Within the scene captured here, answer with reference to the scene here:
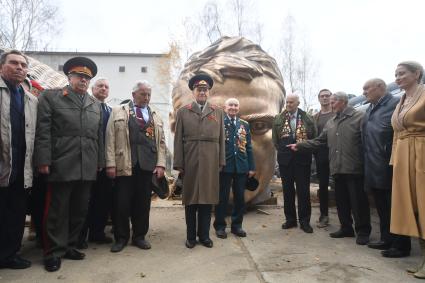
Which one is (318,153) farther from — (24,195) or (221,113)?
(24,195)

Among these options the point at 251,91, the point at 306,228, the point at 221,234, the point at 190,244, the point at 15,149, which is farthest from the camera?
the point at 251,91

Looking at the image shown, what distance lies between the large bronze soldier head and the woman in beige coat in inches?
83.6

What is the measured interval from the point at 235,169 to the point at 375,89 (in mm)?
1672

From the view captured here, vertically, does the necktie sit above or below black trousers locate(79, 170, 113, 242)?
above

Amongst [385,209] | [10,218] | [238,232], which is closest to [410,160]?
[385,209]

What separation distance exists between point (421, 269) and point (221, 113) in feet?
7.48

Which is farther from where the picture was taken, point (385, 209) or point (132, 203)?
point (132, 203)

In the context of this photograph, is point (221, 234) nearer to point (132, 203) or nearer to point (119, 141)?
point (132, 203)

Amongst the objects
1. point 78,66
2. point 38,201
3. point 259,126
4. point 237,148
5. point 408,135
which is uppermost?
point 78,66

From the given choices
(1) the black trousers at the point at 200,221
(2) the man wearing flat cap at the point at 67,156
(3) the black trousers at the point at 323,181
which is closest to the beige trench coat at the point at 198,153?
(1) the black trousers at the point at 200,221

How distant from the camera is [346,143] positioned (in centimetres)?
385

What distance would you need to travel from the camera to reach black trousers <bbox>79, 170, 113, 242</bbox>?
3.78 meters

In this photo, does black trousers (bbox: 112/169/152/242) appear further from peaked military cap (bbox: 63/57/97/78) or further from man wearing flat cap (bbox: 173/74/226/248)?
peaked military cap (bbox: 63/57/97/78)

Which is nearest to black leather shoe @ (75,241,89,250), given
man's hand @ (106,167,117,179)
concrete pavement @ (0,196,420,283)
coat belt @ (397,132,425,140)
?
concrete pavement @ (0,196,420,283)
